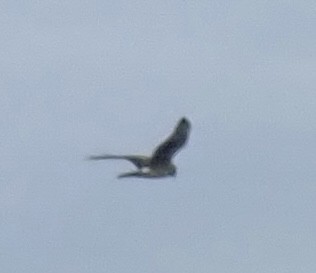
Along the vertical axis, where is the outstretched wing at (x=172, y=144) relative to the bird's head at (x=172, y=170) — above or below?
above

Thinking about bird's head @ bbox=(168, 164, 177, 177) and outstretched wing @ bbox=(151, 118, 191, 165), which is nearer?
outstretched wing @ bbox=(151, 118, 191, 165)

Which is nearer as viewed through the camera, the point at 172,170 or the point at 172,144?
the point at 172,144

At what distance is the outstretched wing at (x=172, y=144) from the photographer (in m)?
29.8

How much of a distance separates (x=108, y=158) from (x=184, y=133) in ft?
8.09

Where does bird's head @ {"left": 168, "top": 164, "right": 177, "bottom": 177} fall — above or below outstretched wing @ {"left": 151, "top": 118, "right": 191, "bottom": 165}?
below

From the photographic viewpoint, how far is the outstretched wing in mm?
29766

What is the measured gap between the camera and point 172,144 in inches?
1202

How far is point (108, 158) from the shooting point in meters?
29.3

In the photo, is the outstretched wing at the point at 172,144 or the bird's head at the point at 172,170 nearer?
the outstretched wing at the point at 172,144

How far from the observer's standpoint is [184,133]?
97.9 feet

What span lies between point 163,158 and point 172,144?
91 centimetres

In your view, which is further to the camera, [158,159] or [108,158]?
[158,159]

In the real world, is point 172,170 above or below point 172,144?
below

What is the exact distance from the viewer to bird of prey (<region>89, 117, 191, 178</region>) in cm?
2988
